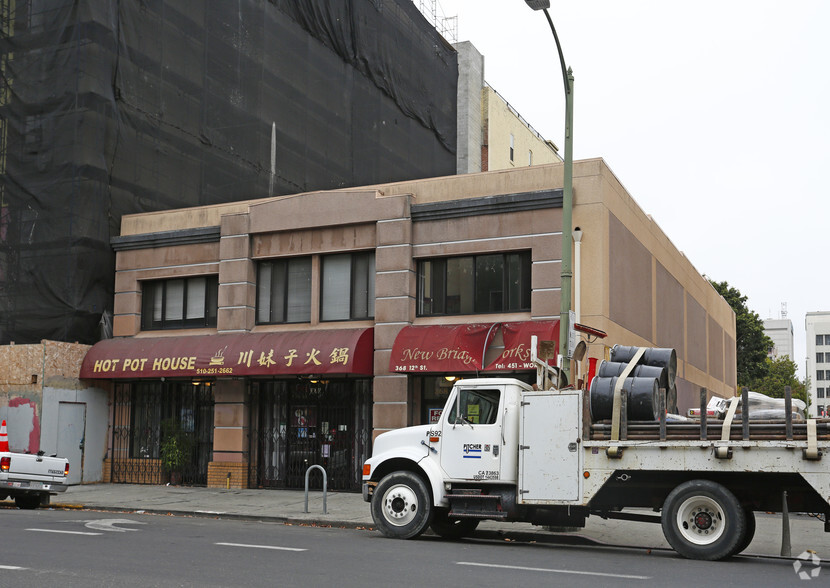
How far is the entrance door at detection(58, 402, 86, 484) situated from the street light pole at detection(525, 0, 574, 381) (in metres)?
14.9

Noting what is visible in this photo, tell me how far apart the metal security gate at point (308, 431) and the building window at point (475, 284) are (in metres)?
2.93

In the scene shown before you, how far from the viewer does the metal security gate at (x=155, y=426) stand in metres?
25.0

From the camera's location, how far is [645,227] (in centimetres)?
2491

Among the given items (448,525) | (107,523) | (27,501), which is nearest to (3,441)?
(27,501)

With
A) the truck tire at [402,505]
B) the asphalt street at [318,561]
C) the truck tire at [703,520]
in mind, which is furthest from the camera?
the truck tire at [402,505]

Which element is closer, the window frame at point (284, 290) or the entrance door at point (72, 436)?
the window frame at point (284, 290)

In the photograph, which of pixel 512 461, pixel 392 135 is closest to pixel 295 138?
pixel 392 135

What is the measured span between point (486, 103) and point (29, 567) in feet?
138

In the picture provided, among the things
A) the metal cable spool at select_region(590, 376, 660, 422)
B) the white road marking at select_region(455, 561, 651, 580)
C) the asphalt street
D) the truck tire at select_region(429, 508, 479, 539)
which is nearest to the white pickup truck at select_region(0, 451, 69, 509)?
the asphalt street

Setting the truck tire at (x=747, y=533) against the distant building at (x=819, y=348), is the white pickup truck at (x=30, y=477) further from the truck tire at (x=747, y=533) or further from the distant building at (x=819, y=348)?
the distant building at (x=819, y=348)

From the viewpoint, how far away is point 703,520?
12.1 meters

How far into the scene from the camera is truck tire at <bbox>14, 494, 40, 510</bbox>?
19.1 m

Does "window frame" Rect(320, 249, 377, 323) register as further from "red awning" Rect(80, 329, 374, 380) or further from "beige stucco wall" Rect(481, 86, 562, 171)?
"beige stucco wall" Rect(481, 86, 562, 171)

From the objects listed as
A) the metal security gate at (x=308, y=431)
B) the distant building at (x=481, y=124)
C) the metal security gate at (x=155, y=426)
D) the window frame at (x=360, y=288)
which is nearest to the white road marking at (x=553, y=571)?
the metal security gate at (x=308, y=431)
